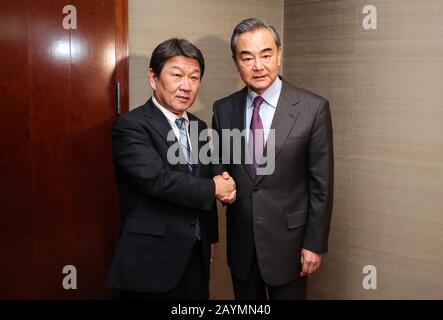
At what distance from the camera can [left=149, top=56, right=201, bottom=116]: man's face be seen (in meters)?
1.94

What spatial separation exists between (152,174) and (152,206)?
0.52ft

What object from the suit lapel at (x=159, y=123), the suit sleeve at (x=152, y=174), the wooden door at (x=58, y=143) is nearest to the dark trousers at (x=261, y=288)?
the suit sleeve at (x=152, y=174)

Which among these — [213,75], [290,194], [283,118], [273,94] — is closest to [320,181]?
[290,194]

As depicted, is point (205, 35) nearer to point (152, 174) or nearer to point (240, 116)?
point (240, 116)

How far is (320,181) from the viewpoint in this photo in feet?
6.51

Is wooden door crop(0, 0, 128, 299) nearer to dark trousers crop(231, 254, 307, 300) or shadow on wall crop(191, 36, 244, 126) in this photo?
shadow on wall crop(191, 36, 244, 126)

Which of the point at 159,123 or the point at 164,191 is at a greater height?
the point at 159,123

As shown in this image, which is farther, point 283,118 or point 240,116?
point 240,116

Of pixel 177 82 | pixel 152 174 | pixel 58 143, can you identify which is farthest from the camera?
pixel 58 143

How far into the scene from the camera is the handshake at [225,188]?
6.35ft

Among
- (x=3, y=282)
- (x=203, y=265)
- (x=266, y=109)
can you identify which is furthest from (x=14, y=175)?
(x=266, y=109)

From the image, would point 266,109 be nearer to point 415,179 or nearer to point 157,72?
point 157,72

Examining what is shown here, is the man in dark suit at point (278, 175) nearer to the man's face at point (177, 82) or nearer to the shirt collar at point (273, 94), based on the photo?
the shirt collar at point (273, 94)

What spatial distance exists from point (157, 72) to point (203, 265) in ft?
2.52
